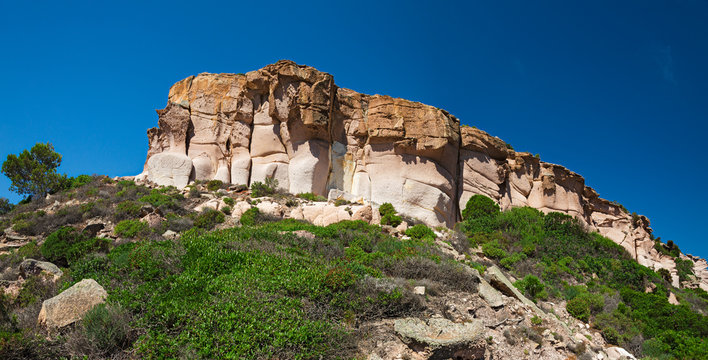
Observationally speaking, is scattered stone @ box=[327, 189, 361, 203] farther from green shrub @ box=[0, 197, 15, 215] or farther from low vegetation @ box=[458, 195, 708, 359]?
green shrub @ box=[0, 197, 15, 215]

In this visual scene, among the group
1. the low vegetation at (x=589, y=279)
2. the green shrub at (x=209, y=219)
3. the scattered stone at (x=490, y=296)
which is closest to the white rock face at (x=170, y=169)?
the green shrub at (x=209, y=219)

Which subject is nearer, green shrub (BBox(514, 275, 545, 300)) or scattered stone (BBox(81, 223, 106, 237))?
green shrub (BBox(514, 275, 545, 300))

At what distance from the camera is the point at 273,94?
73.4ft

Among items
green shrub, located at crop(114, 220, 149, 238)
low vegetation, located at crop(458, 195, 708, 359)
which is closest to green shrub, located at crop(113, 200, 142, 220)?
green shrub, located at crop(114, 220, 149, 238)

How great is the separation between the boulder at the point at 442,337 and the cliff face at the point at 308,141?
50.4ft

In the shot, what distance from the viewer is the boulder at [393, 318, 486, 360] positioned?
617cm

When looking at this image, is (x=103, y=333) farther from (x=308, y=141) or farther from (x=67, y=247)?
(x=308, y=141)

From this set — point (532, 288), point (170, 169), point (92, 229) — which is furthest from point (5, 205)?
point (532, 288)

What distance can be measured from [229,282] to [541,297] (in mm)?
9834

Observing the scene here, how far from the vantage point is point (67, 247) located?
11.5m

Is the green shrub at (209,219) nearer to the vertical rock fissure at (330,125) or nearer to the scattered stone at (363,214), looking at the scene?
the scattered stone at (363,214)

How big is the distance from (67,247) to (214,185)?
31.4 feet

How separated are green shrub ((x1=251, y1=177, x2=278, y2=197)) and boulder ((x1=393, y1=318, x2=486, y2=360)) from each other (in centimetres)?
1426

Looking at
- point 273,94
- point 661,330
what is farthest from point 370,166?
point 661,330
